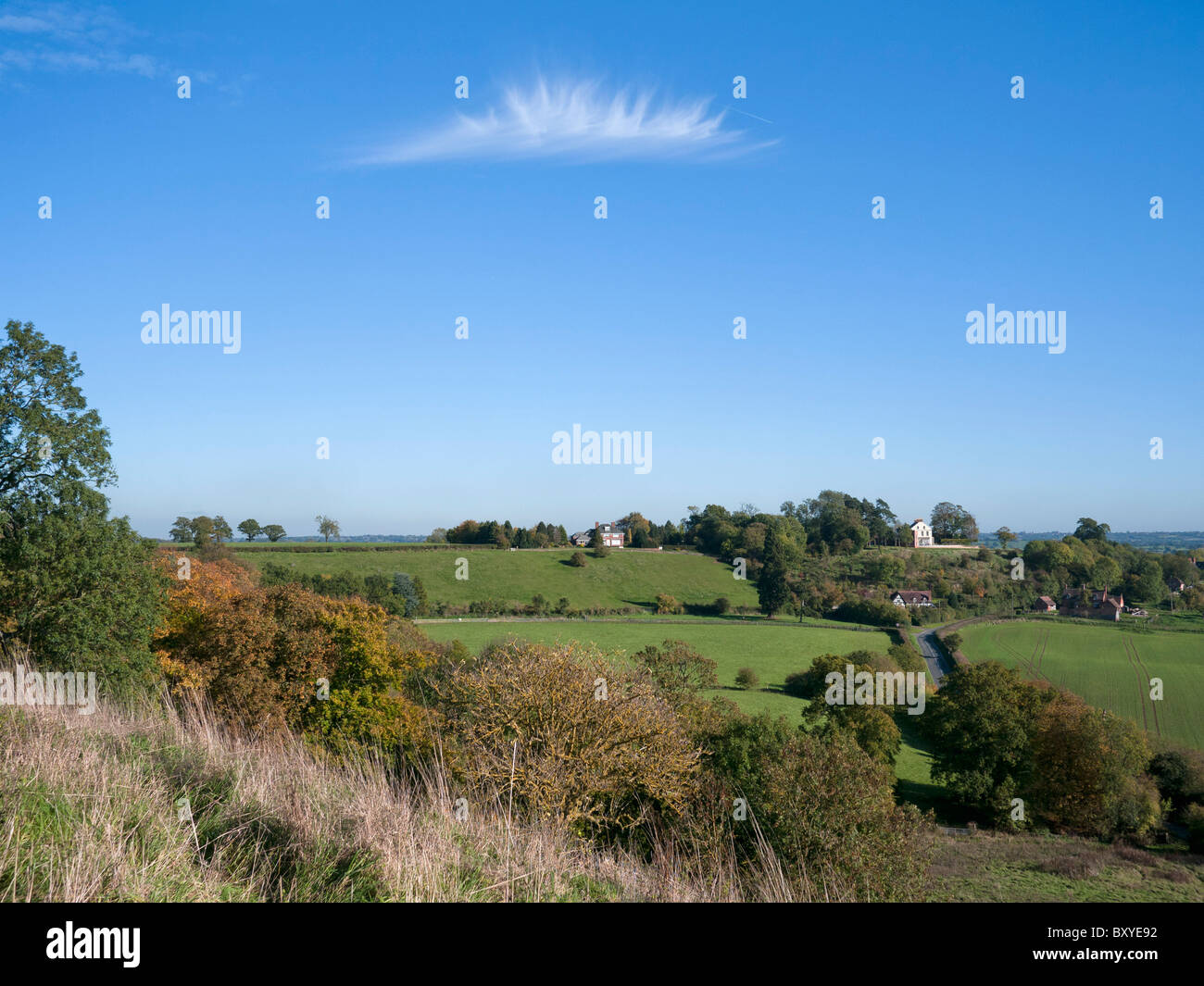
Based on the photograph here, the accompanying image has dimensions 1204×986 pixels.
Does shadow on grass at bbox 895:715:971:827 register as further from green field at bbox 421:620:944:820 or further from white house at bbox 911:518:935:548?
white house at bbox 911:518:935:548

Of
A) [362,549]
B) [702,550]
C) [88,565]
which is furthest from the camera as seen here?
[702,550]

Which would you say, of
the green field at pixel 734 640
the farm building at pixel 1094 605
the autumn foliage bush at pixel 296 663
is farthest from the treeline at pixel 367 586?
the farm building at pixel 1094 605

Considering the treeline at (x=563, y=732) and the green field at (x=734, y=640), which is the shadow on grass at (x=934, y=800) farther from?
the treeline at (x=563, y=732)

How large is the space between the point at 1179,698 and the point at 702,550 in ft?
244

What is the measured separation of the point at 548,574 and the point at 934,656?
50945 mm

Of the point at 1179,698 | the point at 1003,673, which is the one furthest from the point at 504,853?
the point at 1179,698

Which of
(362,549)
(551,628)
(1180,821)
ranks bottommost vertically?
(1180,821)

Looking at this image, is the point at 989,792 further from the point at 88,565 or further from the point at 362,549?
the point at 362,549

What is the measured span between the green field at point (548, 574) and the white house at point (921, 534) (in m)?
54.3

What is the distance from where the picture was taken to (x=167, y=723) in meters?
9.12

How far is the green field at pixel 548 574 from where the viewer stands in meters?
92.1

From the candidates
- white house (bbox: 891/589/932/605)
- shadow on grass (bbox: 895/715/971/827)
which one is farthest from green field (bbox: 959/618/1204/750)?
shadow on grass (bbox: 895/715/971/827)

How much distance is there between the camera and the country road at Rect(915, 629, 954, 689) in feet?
236
